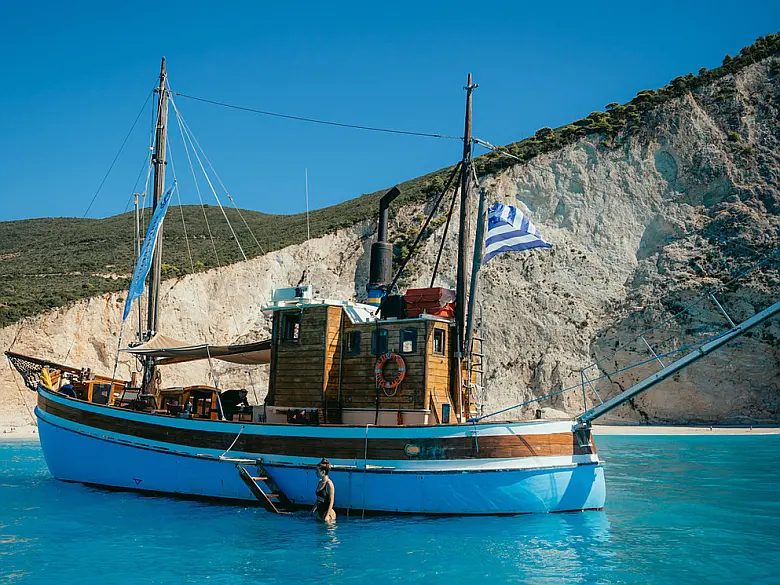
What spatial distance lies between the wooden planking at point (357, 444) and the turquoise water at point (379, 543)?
1.28 m

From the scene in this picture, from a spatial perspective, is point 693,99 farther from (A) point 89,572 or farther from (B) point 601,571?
(A) point 89,572

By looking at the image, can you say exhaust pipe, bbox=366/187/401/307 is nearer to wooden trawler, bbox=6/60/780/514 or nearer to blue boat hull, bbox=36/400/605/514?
wooden trawler, bbox=6/60/780/514

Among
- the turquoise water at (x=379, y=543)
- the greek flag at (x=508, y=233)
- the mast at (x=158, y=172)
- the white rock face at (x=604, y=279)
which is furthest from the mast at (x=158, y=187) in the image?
the white rock face at (x=604, y=279)

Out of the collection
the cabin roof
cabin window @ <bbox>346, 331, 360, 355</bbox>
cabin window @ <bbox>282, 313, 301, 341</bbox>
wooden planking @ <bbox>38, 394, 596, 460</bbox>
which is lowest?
wooden planking @ <bbox>38, 394, 596, 460</bbox>

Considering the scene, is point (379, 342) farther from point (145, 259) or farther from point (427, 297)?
point (145, 259)

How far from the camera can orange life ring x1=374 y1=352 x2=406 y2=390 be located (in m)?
16.6

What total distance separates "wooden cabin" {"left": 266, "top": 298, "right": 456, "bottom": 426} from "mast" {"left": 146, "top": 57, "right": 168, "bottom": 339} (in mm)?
6287

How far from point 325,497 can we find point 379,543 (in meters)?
2.02

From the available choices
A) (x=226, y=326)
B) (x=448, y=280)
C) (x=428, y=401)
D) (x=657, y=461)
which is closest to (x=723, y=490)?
(x=657, y=461)

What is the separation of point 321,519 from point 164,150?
14.2 m

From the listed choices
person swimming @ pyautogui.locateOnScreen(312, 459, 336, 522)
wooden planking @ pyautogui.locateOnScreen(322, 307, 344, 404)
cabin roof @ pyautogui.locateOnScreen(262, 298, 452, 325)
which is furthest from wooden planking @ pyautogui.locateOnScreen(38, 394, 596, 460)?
cabin roof @ pyautogui.locateOnScreen(262, 298, 452, 325)

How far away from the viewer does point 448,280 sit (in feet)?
165

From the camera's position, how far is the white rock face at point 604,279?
4269 centimetres

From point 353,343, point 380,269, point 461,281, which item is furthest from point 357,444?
point 380,269
